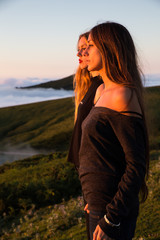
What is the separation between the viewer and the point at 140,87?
8.41 ft

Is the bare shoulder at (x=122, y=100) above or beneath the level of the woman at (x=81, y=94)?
above

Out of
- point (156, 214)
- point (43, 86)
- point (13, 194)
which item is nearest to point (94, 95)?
point (156, 214)

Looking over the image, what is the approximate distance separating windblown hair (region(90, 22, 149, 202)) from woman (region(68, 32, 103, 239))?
2.26 feet

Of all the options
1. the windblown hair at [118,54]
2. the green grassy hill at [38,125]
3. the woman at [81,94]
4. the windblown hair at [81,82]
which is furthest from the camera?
the green grassy hill at [38,125]

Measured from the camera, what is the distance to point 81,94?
13.9 feet

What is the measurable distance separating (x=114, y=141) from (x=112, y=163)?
0.20 meters

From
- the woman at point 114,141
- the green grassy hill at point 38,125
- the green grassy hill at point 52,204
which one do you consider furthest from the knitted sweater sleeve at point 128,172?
the green grassy hill at point 38,125

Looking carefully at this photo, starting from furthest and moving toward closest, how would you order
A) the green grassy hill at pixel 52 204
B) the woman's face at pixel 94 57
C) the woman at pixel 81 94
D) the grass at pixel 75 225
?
the green grassy hill at pixel 52 204, the grass at pixel 75 225, the woman at pixel 81 94, the woman's face at pixel 94 57

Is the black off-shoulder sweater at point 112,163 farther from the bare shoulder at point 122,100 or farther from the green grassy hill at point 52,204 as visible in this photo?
the green grassy hill at point 52,204

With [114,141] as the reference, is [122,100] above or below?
above

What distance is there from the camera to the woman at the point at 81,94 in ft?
11.4

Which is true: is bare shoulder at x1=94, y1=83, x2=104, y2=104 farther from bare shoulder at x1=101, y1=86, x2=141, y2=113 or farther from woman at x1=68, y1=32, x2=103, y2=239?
bare shoulder at x1=101, y1=86, x2=141, y2=113

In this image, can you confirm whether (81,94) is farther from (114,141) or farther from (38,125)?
(38,125)

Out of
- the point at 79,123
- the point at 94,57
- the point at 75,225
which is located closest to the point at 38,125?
the point at 75,225
